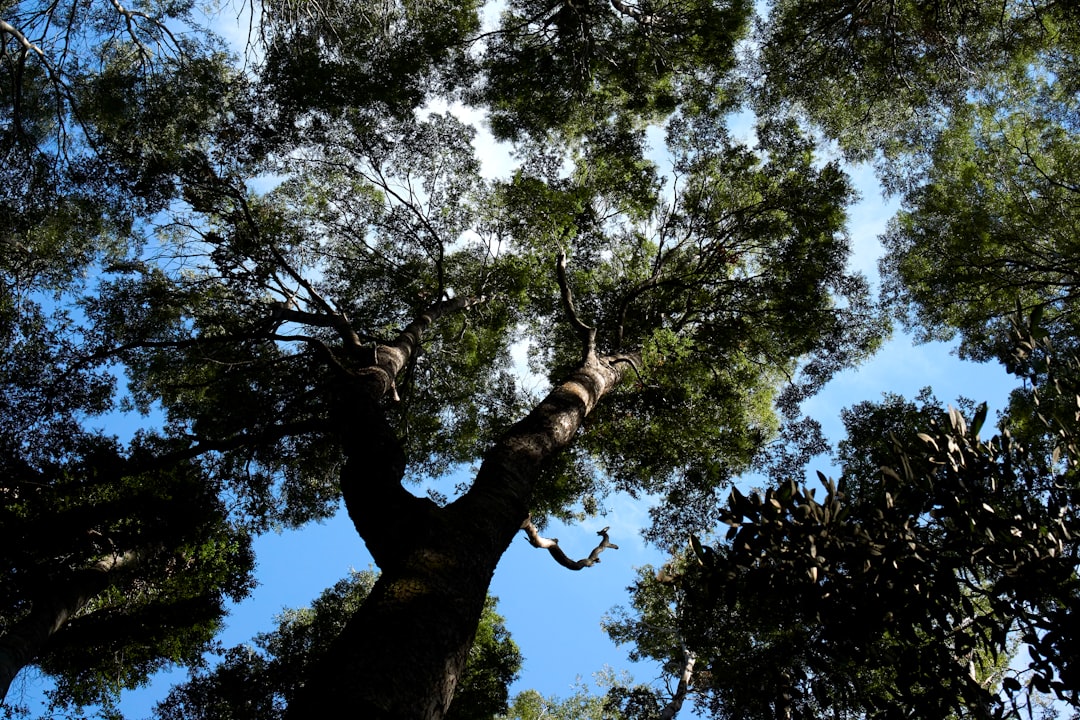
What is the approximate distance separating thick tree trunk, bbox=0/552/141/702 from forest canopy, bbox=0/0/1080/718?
5 cm

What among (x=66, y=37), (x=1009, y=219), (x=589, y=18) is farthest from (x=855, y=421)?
(x=66, y=37)

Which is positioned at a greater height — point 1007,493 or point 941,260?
point 941,260

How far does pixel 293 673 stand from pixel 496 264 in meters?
8.08

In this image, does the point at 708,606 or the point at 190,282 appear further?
the point at 190,282

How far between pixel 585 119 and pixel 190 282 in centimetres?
810

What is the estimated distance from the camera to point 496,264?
12.5m

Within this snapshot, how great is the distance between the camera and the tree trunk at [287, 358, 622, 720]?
9.22 feet

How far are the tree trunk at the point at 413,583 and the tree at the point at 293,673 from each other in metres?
6.13

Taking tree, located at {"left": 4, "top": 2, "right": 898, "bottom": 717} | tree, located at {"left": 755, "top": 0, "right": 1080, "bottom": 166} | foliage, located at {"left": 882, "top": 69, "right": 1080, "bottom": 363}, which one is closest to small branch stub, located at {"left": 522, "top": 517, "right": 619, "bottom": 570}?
tree, located at {"left": 4, "top": 2, "right": 898, "bottom": 717}

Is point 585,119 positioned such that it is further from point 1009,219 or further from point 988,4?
point 1009,219

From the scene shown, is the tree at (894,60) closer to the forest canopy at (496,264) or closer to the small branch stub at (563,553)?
the forest canopy at (496,264)

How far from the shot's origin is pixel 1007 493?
352cm

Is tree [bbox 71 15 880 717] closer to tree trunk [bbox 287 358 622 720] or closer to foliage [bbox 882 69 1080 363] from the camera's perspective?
foliage [bbox 882 69 1080 363]

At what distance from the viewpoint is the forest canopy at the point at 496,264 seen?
28.4 ft
